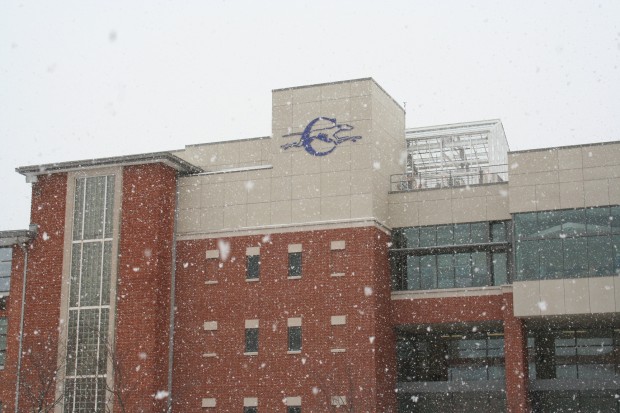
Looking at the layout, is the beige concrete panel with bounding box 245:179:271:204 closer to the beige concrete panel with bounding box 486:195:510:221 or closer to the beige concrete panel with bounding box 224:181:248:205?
the beige concrete panel with bounding box 224:181:248:205

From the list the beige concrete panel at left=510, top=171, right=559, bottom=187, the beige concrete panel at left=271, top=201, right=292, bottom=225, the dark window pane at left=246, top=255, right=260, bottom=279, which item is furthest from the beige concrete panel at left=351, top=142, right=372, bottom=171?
the beige concrete panel at left=510, top=171, right=559, bottom=187

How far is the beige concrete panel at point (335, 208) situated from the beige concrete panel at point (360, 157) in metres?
1.57

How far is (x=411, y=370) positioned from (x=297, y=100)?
14.2 metres

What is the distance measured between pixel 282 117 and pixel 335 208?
552 cm

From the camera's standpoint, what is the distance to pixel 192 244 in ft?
153

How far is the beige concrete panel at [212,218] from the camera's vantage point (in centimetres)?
4638

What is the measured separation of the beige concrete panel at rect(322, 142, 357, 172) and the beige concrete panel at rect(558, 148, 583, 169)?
931cm

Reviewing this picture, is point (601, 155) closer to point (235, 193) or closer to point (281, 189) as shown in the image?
point (281, 189)

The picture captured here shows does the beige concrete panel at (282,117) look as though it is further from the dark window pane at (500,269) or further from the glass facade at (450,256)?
the dark window pane at (500,269)

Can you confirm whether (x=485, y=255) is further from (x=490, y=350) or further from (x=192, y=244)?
(x=192, y=244)

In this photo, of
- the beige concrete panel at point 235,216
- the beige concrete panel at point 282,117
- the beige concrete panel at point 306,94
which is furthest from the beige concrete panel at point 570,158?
the beige concrete panel at point 235,216

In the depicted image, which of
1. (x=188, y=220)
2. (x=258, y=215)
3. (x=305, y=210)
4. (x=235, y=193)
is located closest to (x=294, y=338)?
(x=305, y=210)

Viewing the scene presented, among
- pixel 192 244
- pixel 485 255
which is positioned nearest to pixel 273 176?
pixel 192 244

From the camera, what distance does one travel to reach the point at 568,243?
134 ft
